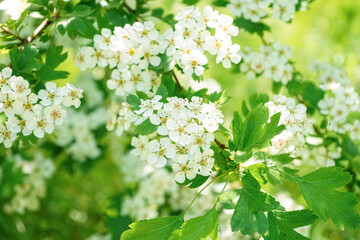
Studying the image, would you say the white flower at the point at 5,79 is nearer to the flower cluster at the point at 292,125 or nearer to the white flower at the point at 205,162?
the white flower at the point at 205,162

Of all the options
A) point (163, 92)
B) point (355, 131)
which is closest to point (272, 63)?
point (355, 131)

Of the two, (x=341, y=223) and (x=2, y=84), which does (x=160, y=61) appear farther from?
(x=341, y=223)

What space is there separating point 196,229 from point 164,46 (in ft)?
1.93

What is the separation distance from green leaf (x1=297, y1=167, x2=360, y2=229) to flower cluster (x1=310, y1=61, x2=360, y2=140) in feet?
1.25

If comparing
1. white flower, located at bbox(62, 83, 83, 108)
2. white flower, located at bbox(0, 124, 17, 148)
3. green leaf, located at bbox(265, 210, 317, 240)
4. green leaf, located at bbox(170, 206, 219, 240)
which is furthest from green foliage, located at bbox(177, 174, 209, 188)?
white flower, located at bbox(0, 124, 17, 148)

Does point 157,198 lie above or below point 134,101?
below

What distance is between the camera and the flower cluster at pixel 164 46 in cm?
120

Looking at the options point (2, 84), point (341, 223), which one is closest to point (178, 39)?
point (2, 84)

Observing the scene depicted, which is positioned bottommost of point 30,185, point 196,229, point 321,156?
point 30,185

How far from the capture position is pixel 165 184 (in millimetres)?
1994

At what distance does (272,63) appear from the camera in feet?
5.26

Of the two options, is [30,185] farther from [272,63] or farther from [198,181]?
[272,63]

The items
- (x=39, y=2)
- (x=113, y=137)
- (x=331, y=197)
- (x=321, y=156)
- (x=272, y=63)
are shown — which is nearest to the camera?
(x=331, y=197)

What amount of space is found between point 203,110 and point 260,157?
0.81 ft
